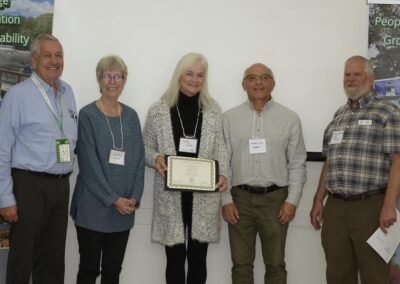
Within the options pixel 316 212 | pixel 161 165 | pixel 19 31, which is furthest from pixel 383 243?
pixel 19 31

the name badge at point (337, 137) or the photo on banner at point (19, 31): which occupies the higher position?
the photo on banner at point (19, 31)

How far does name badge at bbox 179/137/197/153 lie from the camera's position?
2.97 metres

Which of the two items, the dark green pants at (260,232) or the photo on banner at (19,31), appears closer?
the dark green pants at (260,232)

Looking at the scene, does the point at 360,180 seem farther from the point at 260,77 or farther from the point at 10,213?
the point at 10,213

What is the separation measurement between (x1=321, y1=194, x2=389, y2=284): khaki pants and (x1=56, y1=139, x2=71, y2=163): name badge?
1813mm

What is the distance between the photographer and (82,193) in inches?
110

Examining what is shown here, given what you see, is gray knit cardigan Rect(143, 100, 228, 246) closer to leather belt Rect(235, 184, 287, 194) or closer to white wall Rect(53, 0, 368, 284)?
leather belt Rect(235, 184, 287, 194)

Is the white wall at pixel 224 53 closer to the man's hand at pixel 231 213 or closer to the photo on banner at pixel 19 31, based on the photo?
the photo on banner at pixel 19 31

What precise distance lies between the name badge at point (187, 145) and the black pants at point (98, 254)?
2.27ft

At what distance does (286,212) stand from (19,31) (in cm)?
252

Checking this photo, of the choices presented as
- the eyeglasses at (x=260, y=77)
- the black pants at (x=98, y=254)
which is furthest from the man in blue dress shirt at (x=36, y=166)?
the eyeglasses at (x=260, y=77)

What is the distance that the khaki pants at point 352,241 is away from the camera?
9.07 feet

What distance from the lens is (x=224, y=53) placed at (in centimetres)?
354

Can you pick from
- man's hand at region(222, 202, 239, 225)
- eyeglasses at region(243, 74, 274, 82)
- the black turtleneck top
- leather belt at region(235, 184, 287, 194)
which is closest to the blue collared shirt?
the black turtleneck top
